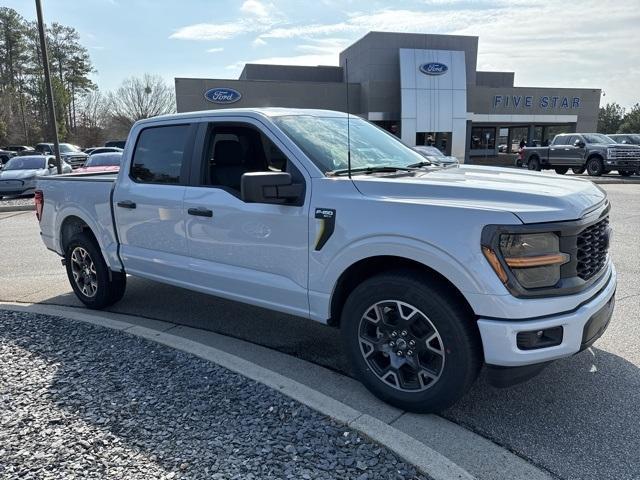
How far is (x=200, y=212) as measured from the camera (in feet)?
13.5

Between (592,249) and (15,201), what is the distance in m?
17.4

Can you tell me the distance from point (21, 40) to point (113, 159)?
49214mm

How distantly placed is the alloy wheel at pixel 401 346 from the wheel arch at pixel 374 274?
0.22 meters

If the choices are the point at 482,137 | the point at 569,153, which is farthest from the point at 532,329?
the point at 482,137

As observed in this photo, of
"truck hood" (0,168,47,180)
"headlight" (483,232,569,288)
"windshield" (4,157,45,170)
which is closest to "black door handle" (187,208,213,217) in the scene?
"headlight" (483,232,569,288)

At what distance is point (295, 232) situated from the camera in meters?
3.54

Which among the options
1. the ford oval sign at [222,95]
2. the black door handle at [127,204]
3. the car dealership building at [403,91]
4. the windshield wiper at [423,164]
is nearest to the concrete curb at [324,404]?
the black door handle at [127,204]

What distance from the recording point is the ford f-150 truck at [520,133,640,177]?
21.4 m

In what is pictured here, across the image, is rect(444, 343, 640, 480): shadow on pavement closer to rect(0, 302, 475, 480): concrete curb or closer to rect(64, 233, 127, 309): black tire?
rect(0, 302, 475, 480): concrete curb

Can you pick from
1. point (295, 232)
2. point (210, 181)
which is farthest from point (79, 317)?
point (295, 232)

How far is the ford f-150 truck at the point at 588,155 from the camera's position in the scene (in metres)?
21.4

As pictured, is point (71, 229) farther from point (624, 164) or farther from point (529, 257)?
point (624, 164)

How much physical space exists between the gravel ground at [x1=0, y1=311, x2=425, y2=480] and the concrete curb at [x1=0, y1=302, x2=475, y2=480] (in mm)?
59

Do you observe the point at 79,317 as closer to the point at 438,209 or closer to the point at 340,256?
the point at 340,256
